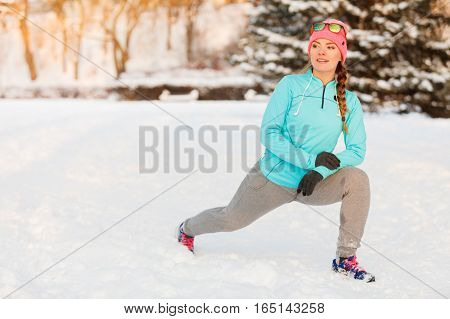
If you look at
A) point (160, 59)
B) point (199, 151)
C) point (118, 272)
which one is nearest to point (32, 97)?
point (160, 59)

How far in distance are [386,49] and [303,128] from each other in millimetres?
12014

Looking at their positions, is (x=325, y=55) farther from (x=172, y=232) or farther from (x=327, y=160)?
(x=172, y=232)

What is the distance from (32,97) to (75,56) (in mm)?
5452

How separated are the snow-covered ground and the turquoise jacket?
664 mm

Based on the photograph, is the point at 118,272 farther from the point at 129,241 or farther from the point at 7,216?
the point at 7,216

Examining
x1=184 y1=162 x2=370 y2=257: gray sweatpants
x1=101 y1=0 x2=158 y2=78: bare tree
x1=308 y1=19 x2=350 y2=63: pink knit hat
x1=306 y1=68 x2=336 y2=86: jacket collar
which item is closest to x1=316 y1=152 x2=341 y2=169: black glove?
x1=184 y1=162 x2=370 y2=257: gray sweatpants

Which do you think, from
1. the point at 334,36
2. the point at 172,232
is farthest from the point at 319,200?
the point at 172,232

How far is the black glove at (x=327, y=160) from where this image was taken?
349 cm

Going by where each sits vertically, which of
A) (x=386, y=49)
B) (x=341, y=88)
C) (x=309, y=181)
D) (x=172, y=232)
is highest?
(x=341, y=88)

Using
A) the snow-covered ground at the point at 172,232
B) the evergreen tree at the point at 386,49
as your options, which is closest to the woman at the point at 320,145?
the snow-covered ground at the point at 172,232

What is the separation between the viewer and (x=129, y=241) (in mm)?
4359

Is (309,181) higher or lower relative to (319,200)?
higher

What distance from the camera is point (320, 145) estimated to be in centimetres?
362

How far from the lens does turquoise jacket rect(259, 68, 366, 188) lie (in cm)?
356
